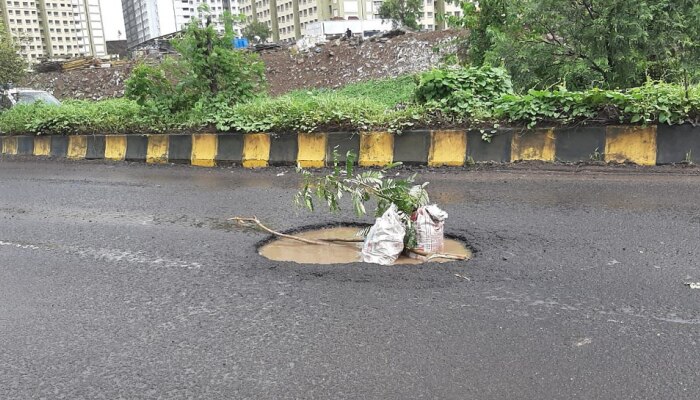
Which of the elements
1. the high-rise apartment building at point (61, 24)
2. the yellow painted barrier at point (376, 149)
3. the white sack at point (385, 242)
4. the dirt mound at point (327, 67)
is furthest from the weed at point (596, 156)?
the high-rise apartment building at point (61, 24)

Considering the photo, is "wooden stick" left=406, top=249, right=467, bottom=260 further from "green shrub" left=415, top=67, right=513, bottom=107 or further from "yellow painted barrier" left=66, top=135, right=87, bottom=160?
"yellow painted barrier" left=66, top=135, right=87, bottom=160

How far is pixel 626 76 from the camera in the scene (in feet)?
26.5

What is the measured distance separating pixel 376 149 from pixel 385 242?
399 cm

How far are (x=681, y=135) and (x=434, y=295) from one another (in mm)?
4757

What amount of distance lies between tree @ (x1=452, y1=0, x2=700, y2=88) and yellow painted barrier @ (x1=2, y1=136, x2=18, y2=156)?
29.2 ft

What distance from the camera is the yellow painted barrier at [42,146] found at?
428 inches

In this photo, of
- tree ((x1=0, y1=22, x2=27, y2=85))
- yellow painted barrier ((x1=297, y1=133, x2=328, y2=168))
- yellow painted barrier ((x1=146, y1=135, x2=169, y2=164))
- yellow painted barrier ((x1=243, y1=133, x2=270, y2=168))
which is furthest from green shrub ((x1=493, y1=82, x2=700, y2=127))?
tree ((x1=0, y1=22, x2=27, y2=85))

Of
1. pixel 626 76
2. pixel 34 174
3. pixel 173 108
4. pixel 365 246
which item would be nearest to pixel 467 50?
pixel 626 76

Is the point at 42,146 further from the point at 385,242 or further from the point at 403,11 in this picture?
the point at 403,11

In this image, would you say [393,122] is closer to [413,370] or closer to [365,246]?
[365,246]

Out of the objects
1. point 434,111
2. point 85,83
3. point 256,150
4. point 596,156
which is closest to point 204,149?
point 256,150

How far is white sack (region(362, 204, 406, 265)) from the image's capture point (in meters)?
4.17

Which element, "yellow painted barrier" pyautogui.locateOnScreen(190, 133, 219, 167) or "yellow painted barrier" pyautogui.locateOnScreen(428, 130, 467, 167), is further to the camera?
"yellow painted barrier" pyautogui.locateOnScreen(190, 133, 219, 167)

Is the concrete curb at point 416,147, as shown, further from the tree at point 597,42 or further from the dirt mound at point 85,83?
the dirt mound at point 85,83
